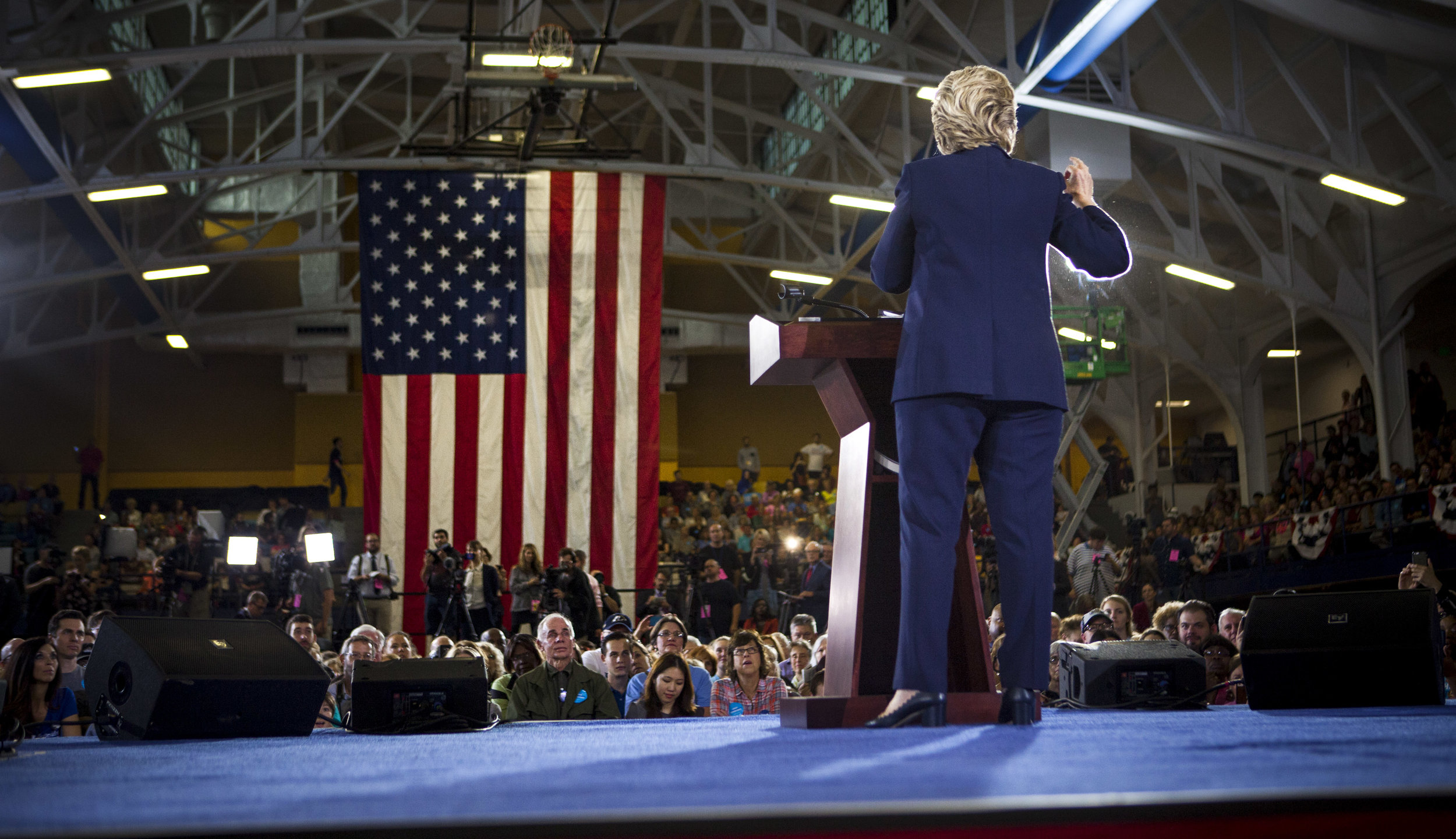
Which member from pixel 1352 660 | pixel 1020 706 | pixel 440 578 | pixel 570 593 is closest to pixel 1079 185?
pixel 1020 706

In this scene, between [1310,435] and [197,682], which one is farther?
[1310,435]

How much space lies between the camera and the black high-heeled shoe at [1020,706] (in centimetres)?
272

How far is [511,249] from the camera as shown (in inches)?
559

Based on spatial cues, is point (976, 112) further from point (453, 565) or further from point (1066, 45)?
point (453, 565)

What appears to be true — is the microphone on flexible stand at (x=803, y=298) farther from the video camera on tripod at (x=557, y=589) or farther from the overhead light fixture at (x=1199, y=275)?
the overhead light fixture at (x=1199, y=275)

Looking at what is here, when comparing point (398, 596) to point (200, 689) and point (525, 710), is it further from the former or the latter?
point (200, 689)

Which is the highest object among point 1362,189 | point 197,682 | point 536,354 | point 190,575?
point 1362,189

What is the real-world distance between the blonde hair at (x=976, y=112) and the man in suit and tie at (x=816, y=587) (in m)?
9.72

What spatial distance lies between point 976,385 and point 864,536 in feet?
1.86

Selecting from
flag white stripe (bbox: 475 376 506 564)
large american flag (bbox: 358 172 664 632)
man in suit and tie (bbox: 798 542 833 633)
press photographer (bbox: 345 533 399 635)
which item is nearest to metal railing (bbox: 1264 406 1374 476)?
man in suit and tie (bbox: 798 542 833 633)

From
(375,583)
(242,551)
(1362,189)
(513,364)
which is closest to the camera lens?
(1362,189)

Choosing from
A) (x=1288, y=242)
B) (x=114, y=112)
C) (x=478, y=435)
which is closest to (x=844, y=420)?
(x=478, y=435)

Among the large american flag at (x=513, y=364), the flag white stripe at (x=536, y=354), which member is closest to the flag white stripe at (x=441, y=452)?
the large american flag at (x=513, y=364)

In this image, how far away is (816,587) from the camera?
41.4 ft
